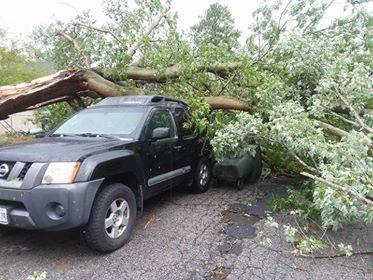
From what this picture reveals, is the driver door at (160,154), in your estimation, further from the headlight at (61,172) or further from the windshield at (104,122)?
the headlight at (61,172)

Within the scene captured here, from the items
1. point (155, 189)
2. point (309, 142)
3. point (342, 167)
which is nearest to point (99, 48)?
point (155, 189)

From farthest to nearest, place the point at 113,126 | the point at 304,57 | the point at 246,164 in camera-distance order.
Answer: the point at 246,164, the point at 304,57, the point at 113,126

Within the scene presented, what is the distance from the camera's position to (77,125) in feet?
18.3

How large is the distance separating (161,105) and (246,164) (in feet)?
7.07

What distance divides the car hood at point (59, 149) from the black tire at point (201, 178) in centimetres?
223

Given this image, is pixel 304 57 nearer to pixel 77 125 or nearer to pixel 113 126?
pixel 113 126

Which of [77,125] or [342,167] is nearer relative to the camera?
[342,167]

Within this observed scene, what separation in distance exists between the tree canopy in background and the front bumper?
7.82ft

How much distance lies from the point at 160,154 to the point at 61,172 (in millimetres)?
1814

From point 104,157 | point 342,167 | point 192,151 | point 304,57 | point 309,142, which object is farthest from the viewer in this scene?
point 192,151

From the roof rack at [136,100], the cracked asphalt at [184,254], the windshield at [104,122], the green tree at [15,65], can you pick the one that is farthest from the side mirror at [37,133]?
the green tree at [15,65]

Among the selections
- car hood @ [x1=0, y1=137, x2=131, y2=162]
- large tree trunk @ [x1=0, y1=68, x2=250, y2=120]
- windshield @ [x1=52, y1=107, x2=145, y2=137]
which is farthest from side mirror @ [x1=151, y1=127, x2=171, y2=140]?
large tree trunk @ [x1=0, y1=68, x2=250, y2=120]

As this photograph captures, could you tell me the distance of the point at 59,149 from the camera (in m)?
4.30

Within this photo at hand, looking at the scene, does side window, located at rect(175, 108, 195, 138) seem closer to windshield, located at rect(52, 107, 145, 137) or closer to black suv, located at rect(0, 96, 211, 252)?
black suv, located at rect(0, 96, 211, 252)
